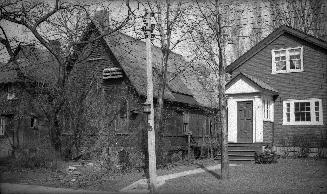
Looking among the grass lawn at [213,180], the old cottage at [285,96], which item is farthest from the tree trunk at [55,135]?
the old cottage at [285,96]

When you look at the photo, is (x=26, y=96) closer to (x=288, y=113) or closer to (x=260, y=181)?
(x=260, y=181)

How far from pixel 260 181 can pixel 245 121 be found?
8543 millimetres

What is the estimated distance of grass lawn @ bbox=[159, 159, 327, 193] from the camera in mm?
10797

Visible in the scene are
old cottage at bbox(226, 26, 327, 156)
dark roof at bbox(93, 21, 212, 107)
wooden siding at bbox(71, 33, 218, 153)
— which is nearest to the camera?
wooden siding at bbox(71, 33, 218, 153)

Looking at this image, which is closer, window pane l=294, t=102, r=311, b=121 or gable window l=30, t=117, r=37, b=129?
window pane l=294, t=102, r=311, b=121

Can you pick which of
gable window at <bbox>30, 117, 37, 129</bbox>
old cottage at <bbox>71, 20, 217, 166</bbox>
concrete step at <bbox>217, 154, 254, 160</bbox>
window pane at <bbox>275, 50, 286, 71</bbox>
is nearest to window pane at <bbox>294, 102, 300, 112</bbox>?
window pane at <bbox>275, 50, 286, 71</bbox>

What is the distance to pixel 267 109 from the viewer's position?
20.7 metres

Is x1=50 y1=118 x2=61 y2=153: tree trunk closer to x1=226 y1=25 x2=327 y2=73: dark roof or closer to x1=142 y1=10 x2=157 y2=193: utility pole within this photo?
x1=142 y1=10 x2=157 y2=193: utility pole

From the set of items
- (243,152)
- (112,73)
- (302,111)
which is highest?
(112,73)

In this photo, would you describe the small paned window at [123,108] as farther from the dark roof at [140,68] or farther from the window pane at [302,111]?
the window pane at [302,111]

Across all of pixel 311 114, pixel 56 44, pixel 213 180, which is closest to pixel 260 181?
pixel 213 180

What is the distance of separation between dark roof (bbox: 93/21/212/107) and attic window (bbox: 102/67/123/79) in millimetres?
660

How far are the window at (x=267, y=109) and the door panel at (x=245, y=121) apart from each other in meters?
0.74

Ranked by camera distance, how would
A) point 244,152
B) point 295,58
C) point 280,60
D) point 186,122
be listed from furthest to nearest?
point 186,122
point 280,60
point 295,58
point 244,152
